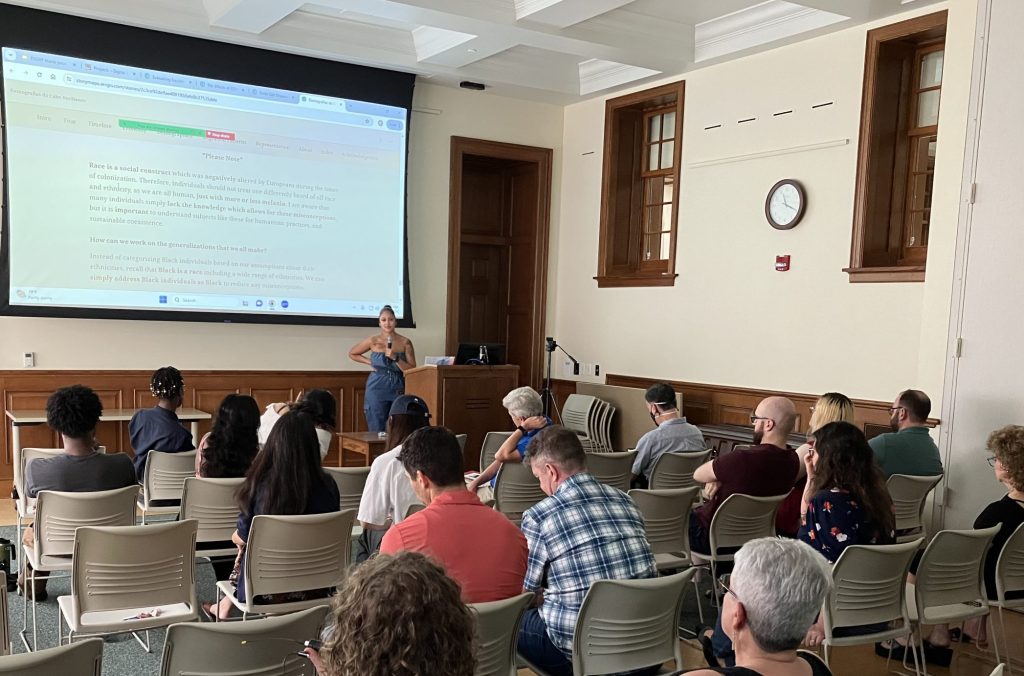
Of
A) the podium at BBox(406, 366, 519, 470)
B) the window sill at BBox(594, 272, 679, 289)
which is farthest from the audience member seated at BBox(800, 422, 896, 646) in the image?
the window sill at BBox(594, 272, 679, 289)

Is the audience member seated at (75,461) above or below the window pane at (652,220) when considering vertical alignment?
below

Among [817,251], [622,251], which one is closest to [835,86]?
[817,251]

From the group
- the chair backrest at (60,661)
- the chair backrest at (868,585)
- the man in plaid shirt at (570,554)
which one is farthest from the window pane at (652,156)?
the chair backrest at (60,661)

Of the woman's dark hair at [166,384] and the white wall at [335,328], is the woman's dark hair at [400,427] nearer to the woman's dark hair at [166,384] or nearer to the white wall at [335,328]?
the woman's dark hair at [166,384]

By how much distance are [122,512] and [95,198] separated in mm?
4077

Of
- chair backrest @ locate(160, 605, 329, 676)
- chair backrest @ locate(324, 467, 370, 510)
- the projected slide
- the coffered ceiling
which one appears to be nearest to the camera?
chair backrest @ locate(160, 605, 329, 676)

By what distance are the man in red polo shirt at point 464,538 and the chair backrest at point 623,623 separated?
0.86 feet

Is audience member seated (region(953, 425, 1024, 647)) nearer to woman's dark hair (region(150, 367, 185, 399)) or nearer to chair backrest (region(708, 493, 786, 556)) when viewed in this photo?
chair backrest (region(708, 493, 786, 556))

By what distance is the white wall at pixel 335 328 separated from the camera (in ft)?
22.4

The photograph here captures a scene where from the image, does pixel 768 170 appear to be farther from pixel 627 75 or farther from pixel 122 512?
pixel 122 512

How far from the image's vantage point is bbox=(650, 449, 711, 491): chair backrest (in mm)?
A: 4672

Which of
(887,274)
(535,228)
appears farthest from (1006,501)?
(535,228)

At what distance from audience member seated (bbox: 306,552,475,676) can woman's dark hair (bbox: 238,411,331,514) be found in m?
1.96

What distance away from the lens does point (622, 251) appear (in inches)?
344
